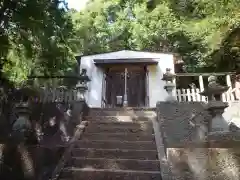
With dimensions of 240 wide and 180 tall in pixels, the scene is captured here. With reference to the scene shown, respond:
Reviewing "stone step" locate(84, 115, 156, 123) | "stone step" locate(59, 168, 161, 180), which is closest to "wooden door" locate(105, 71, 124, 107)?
"stone step" locate(84, 115, 156, 123)

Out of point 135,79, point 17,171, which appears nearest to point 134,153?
point 17,171

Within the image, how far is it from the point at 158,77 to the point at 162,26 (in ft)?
16.6

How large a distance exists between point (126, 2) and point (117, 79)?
903 cm

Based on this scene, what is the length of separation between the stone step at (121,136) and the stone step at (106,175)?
1620 millimetres

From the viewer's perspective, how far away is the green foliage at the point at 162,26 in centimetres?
1171

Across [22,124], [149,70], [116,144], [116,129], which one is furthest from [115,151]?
[149,70]

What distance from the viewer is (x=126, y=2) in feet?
63.8

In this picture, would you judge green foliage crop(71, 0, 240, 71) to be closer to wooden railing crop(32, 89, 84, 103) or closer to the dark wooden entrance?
the dark wooden entrance

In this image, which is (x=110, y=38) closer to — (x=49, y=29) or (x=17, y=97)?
(x=17, y=97)

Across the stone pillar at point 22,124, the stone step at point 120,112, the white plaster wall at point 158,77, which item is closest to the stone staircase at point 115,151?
the stone step at point 120,112

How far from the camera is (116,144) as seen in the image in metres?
6.16

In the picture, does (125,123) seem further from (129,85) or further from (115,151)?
(129,85)

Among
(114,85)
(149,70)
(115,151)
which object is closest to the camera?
(115,151)

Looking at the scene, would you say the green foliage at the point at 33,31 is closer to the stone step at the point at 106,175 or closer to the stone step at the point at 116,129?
the stone step at the point at 116,129
